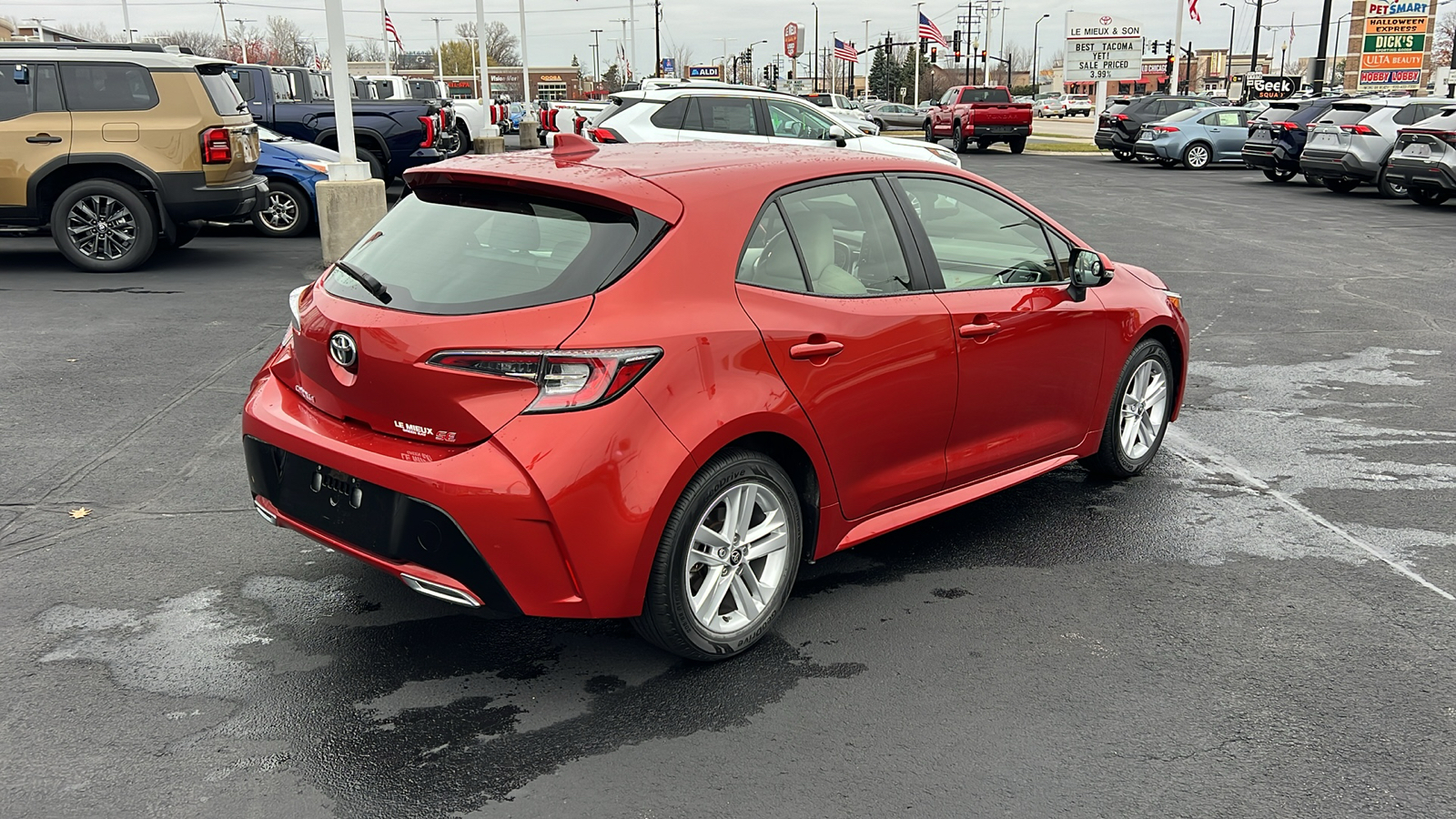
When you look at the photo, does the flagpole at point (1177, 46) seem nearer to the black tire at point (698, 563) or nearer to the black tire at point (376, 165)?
the black tire at point (376, 165)

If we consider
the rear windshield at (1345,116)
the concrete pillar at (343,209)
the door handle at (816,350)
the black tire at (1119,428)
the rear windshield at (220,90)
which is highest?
the rear windshield at (220,90)

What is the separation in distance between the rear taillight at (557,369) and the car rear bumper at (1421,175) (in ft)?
64.1

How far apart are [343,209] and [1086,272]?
27.8 ft

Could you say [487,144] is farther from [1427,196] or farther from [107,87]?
[1427,196]

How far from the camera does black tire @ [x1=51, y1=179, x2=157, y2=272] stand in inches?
437

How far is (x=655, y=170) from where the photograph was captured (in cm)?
402

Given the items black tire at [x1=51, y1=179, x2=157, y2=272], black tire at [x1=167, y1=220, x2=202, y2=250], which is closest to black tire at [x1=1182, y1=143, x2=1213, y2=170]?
black tire at [x1=167, y1=220, x2=202, y2=250]

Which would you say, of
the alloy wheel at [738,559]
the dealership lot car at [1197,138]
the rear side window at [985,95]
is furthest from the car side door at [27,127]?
the rear side window at [985,95]

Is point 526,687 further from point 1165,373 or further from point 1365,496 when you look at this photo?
point 1365,496

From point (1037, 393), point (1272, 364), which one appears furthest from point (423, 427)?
point (1272, 364)

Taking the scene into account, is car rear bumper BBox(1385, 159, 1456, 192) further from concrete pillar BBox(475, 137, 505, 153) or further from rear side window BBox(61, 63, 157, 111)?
rear side window BBox(61, 63, 157, 111)

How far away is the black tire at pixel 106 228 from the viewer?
36.4 feet

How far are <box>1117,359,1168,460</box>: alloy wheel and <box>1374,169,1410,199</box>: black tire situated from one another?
58.7 feet

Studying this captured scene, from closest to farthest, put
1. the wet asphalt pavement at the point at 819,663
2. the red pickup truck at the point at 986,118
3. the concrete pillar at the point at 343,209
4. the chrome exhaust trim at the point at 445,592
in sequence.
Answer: the wet asphalt pavement at the point at 819,663 → the chrome exhaust trim at the point at 445,592 → the concrete pillar at the point at 343,209 → the red pickup truck at the point at 986,118
